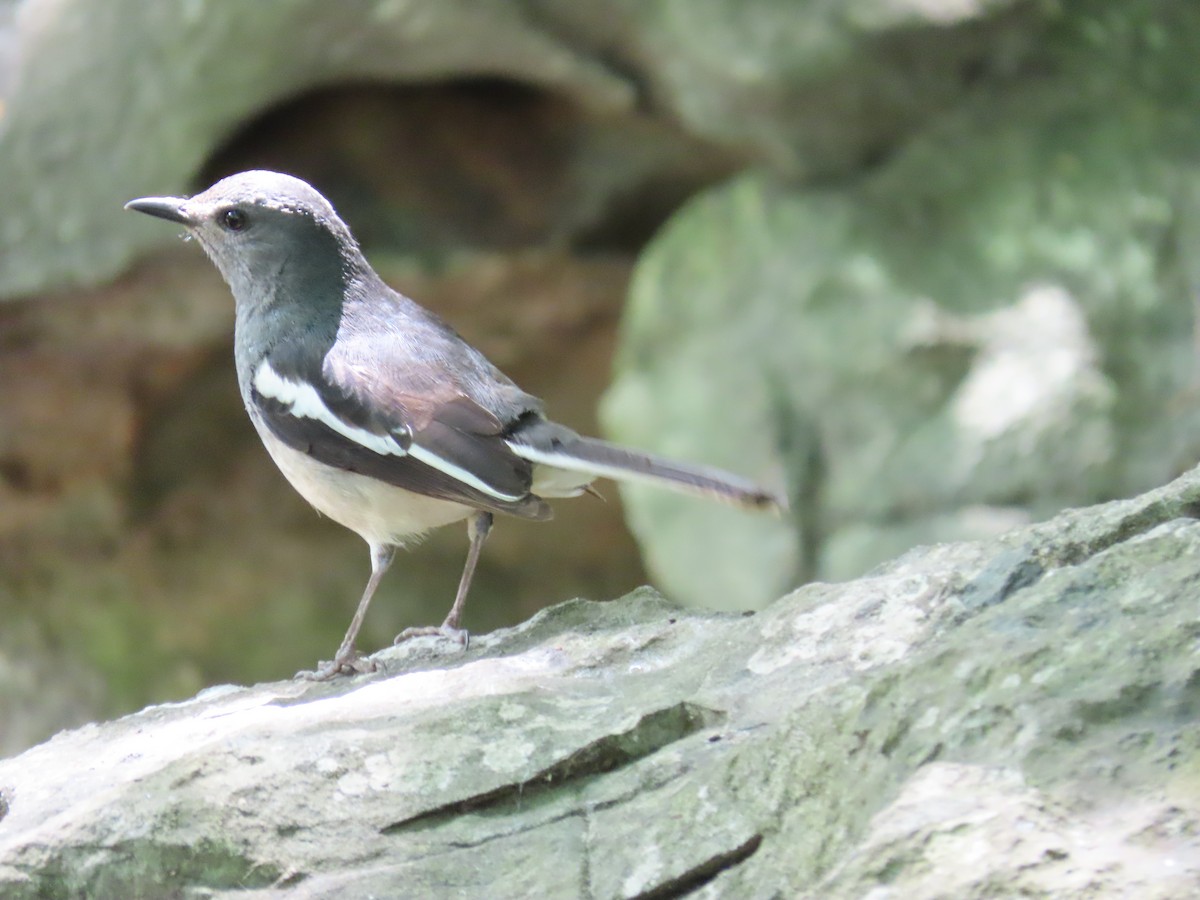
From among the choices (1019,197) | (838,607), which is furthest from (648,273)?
(838,607)

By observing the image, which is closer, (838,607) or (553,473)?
(838,607)

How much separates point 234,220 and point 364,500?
108 cm

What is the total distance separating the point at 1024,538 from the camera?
10.8 ft

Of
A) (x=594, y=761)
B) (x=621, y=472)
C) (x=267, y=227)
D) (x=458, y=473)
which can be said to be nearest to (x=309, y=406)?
(x=458, y=473)

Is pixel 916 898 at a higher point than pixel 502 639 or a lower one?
lower

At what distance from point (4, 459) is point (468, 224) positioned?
2.96m

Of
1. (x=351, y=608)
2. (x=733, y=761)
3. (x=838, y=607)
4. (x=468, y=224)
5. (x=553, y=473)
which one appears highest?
(x=468, y=224)

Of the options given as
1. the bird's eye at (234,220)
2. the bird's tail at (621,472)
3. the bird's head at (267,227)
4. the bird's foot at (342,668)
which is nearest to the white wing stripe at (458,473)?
the bird's tail at (621,472)

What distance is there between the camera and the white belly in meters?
4.34

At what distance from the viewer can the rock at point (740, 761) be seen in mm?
2248

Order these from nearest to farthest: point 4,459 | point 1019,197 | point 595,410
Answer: point 1019,197, point 4,459, point 595,410

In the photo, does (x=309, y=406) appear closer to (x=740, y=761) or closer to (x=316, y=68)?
(x=740, y=761)

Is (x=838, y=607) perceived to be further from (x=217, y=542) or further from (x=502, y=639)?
(x=217, y=542)

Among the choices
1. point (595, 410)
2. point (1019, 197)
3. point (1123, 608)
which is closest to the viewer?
point (1123, 608)
